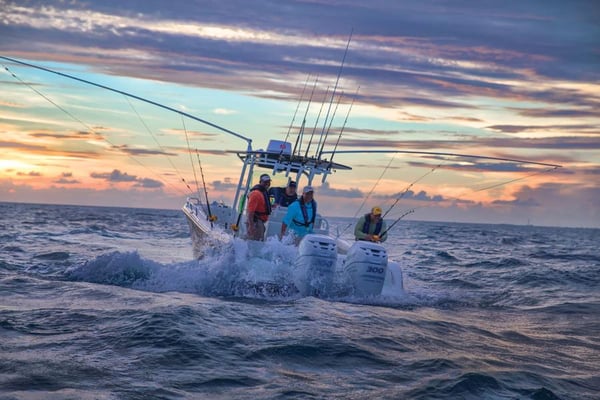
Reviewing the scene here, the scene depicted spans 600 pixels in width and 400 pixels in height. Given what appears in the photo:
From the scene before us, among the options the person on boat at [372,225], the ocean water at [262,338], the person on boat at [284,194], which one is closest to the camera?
the ocean water at [262,338]

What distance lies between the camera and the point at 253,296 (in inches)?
396

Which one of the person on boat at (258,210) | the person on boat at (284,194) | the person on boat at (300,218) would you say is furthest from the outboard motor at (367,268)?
the person on boat at (284,194)

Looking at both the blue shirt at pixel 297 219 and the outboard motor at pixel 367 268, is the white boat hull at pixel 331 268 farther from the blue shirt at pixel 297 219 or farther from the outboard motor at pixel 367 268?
the blue shirt at pixel 297 219

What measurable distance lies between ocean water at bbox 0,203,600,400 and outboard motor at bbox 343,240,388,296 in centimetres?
22

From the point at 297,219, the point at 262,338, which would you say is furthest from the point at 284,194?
the point at 262,338

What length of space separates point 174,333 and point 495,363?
3443mm

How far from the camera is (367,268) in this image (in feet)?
32.1

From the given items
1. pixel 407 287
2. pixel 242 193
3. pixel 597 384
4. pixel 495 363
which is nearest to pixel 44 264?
pixel 242 193

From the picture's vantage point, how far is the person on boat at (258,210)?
11.1 m

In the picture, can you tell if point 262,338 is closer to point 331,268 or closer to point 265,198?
point 331,268

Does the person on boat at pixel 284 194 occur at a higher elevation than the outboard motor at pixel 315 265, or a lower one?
higher

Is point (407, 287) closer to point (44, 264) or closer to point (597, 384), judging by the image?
point (597, 384)

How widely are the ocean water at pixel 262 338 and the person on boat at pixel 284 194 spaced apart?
6.50ft

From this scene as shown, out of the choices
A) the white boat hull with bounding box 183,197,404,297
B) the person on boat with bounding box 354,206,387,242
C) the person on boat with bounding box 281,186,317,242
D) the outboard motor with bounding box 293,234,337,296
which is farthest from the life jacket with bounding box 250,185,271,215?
the person on boat with bounding box 354,206,387,242
